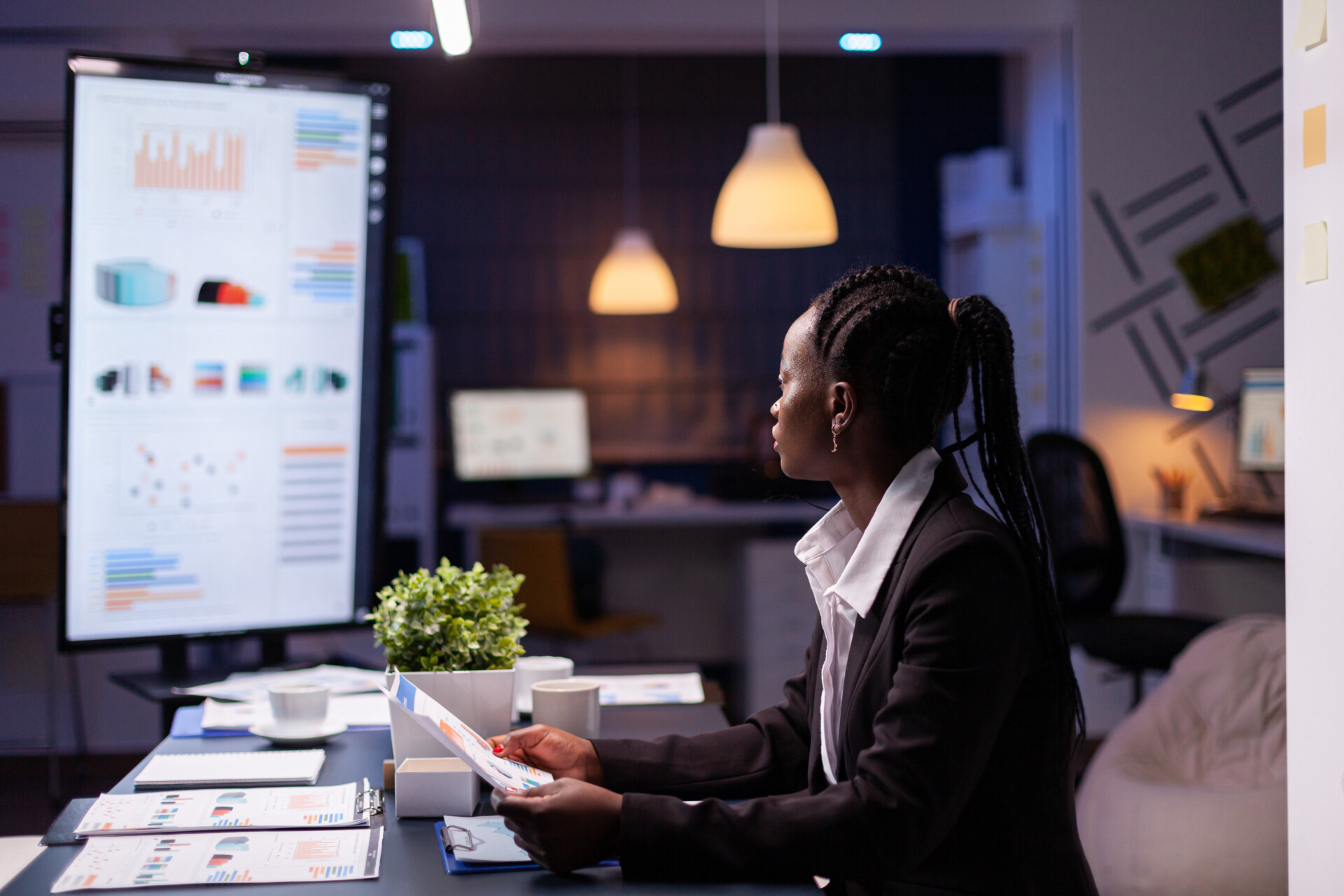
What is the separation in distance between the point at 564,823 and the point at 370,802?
348 millimetres

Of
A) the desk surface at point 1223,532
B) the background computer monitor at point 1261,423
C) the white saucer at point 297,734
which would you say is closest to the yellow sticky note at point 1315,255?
the white saucer at point 297,734

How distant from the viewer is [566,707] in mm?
1493

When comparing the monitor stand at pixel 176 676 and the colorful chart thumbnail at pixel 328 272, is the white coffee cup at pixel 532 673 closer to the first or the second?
the monitor stand at pixel 176 676

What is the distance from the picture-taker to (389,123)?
244 centimetres

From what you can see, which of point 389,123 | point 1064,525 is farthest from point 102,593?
point 1064,525

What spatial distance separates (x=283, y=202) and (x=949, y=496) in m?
1.63

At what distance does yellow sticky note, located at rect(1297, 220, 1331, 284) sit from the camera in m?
1.51

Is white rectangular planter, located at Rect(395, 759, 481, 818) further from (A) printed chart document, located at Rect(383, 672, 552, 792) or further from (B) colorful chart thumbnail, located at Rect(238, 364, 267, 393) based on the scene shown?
(B) colorful chart thumbnail, located at Rect(238, 364, 267, 393)

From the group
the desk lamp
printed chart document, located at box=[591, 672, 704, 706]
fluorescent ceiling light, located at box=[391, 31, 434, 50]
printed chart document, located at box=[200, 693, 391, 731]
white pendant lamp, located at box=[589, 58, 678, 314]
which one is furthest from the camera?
white pendant lamp, located at box=[589, 58, 678, 314]

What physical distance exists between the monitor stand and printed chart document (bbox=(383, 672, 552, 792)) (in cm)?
87

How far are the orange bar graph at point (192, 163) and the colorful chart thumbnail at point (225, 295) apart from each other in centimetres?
19

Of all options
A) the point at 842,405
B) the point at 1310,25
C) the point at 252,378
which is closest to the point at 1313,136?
the point at 1310,25

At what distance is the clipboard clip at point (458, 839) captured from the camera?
1188mm

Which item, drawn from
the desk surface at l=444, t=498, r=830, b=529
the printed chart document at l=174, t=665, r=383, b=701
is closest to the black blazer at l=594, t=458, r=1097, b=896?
the printed chart document at l=174, t=665, r=383, b=701
